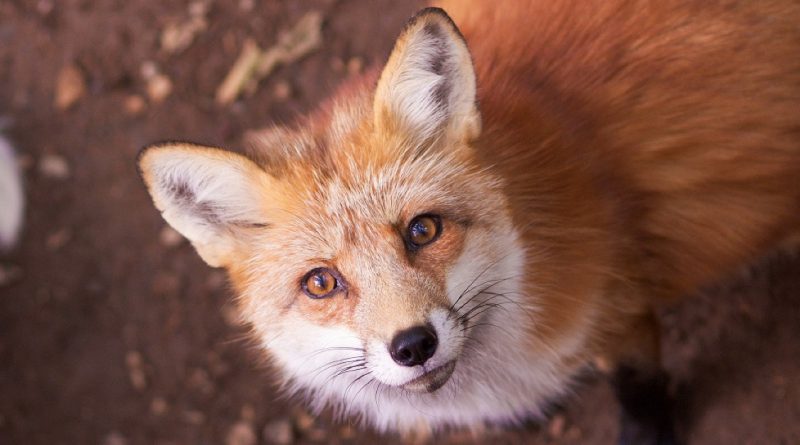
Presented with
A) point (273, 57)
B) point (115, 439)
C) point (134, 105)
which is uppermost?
point (134, 105)

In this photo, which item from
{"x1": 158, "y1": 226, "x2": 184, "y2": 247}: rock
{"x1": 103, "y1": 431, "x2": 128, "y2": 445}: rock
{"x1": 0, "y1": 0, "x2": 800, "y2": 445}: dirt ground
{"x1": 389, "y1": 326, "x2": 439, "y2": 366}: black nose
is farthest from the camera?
{"x1": 158, "y1": 226, "x2": 184, "y2": 247}: rock

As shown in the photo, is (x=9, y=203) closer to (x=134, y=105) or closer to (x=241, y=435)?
(x=134, y=105)

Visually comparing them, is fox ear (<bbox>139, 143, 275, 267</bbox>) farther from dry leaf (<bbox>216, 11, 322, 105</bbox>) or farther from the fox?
dry leaf (<bbox>216, 11, 322, 105</bbox>)

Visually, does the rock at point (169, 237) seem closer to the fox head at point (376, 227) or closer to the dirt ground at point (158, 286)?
the dirt ground at point (158, 286)

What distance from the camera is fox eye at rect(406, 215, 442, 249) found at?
1.62 meters

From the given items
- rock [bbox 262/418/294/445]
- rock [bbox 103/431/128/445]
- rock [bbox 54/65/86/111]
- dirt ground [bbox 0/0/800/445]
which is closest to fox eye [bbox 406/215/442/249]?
dirt ground [bbox 0/0/800/445]

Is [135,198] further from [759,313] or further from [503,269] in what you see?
[759,313]

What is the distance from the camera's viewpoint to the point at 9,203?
3.36m

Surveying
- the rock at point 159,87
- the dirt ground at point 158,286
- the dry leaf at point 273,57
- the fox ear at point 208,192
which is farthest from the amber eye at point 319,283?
the rock at point 159,87

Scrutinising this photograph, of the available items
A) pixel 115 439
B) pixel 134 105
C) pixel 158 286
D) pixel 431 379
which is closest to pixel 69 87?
pixel 134 105

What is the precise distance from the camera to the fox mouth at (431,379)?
1.57m

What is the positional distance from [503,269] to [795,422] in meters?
1.43

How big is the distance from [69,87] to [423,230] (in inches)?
107

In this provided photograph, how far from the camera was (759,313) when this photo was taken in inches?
105
